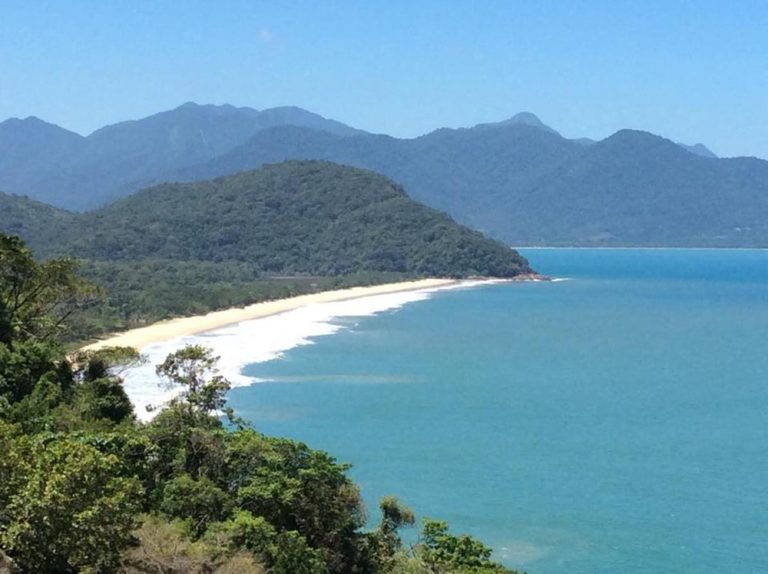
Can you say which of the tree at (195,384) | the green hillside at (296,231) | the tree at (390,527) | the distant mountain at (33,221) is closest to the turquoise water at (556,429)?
the tree at (390,527)

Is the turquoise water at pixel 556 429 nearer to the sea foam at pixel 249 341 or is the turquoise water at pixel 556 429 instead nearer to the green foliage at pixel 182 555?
the sea foam at pixel 249 341

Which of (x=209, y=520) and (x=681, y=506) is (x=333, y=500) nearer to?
(x=209, y=520)

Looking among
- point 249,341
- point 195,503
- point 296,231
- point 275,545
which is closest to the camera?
point 275,545

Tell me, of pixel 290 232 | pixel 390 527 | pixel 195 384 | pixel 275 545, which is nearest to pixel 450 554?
pixel 390 527

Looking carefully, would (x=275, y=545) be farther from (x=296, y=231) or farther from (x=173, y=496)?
Result: (x=296, y=231)

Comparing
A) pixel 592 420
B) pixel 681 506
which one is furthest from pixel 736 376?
pixel 681 506
